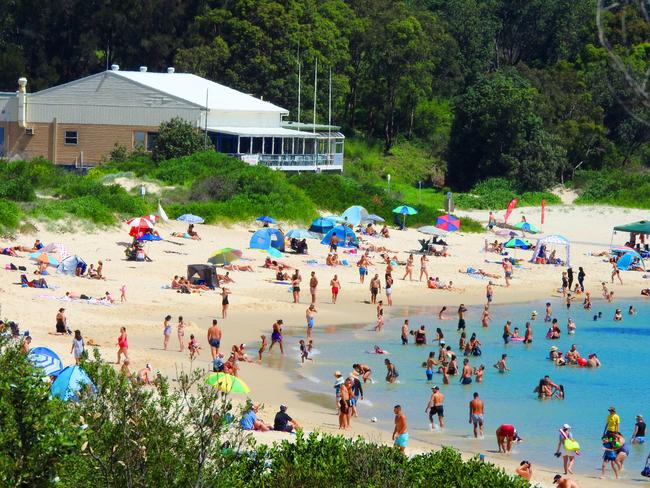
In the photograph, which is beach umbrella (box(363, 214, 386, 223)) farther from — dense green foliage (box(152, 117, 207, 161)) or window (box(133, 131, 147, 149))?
window (box(133, 131, 147, 149))

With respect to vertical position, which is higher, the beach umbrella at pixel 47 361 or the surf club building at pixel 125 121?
the surf club building at pixel 125 121

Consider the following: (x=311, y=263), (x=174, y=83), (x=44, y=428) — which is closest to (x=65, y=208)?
(x=311, y=263)

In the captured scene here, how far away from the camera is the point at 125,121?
59.4 m

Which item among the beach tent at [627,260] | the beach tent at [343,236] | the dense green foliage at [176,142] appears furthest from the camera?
the dense green foliage at [176,142]

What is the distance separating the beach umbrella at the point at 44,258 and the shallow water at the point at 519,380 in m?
7.69

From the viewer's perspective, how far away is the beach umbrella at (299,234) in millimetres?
44938

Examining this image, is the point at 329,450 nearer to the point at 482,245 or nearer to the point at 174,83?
the point at 482,245

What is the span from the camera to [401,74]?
231 feet

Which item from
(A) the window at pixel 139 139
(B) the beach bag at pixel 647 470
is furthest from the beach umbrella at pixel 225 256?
(A) the window at pixel 139 139

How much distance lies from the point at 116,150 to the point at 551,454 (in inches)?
1485

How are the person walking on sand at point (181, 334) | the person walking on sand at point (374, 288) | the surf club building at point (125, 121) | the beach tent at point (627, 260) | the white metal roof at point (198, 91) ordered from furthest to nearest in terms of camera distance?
the white metal roof at point (198, 91) < the surf club building at point (125, 121) < the beach tent at point (627, 260) < the person walking on sand at point (374, 288) < the person walking on sand at point (181, 334)

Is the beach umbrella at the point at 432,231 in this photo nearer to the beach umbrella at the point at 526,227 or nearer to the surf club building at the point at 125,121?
the beach umbrella at the point at 526,227

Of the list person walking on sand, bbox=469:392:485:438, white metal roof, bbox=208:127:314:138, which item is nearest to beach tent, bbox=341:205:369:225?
white metal roof, bbox=208:127:314:138

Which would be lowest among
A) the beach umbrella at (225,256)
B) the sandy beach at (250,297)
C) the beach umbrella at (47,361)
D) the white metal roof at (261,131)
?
the sandy beach at (250,297)
